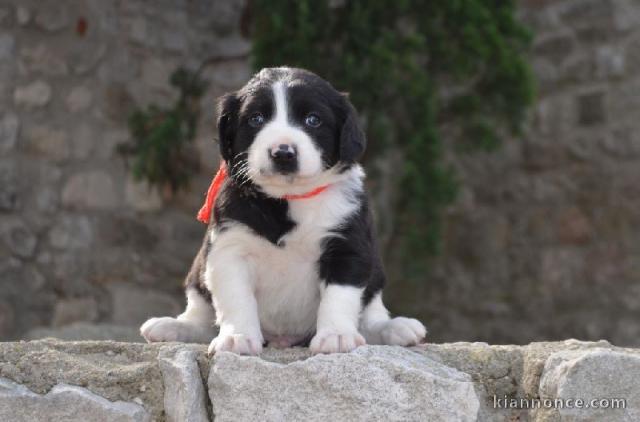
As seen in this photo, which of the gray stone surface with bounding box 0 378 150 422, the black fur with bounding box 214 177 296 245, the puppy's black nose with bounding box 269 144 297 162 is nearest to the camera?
the gray stone surface with bounding box 0 378 150 422

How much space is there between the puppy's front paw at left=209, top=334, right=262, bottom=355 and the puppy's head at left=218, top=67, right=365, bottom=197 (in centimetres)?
48

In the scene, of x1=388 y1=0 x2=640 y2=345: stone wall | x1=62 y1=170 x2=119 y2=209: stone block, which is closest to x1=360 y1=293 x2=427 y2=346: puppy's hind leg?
x1=62 y1=170 x2=119 y2=209: stone block

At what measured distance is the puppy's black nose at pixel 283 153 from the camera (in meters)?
2.62

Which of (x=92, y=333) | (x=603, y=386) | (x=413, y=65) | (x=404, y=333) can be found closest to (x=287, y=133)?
(x=404, y=333)

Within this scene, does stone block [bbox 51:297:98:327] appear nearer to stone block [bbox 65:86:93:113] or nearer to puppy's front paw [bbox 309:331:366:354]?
stone block [bbox 65:86:93:113]

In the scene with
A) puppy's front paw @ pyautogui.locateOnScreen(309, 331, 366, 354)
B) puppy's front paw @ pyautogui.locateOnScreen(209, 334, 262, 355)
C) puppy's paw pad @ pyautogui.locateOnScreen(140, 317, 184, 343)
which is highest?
puppy's front paw @ pyautogui.locateOnScreen(309, 331, 366, 354)

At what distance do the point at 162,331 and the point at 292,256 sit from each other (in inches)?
21.9

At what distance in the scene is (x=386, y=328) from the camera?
2941 mm

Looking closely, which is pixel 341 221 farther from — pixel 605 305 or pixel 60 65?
pixel 605 305

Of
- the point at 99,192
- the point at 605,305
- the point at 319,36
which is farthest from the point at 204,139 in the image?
the point at 605,305

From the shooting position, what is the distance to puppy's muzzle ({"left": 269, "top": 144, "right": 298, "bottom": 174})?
263 centimetres

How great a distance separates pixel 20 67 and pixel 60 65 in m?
0.25

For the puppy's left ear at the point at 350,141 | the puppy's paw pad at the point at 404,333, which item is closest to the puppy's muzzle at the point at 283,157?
the puppy's left ear at the point at 350,141

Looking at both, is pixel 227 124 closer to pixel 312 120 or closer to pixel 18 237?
pixel 312 120
